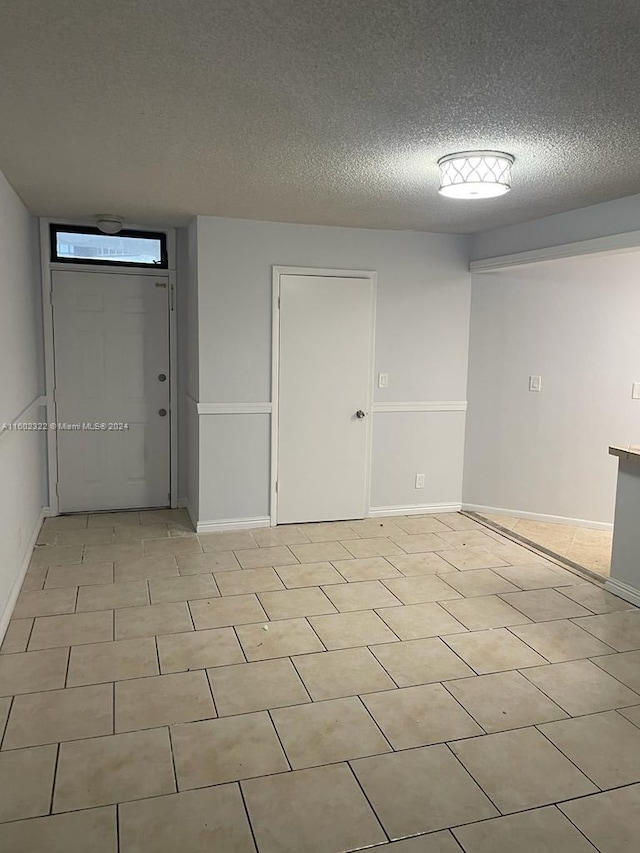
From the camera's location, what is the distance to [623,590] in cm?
383

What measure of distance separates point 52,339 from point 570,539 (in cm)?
419

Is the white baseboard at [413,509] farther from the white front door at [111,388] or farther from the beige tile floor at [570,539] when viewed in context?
the white front door at [111,388]

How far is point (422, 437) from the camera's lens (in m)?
5.41

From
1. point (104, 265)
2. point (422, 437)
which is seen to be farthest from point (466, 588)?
point (104, 265)

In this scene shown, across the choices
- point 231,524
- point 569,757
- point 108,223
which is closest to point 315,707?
point 569,757

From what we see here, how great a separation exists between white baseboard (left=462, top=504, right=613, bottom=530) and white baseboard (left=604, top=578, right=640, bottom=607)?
134 cm

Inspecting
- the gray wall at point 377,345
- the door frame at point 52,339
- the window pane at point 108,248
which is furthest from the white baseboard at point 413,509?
the window pane at point 108,248

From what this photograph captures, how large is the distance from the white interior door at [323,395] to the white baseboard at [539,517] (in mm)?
1051

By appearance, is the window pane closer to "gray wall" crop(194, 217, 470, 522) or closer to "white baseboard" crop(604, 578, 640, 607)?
"gray wall" crop(194, 217, 470, 522)

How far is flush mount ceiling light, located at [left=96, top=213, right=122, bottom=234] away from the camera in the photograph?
4.68m

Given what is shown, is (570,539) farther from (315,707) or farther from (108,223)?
(108,223)

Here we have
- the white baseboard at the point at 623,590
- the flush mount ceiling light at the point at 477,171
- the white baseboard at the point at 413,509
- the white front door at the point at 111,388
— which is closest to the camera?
the flush mount ceiling light at the point at 477,171

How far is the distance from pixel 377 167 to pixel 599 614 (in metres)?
2.61

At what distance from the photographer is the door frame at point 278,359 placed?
4824mm
